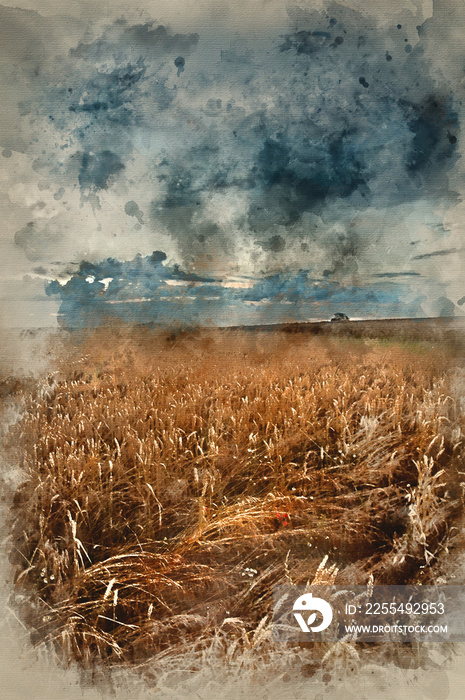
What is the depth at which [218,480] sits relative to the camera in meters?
2.12

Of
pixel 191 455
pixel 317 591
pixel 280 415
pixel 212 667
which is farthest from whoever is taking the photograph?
pixel 280 415

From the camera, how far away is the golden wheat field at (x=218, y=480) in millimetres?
1856

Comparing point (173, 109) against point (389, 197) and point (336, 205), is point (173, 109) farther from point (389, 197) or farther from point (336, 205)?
point (389, 197)

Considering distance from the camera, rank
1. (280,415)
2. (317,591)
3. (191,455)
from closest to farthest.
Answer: (317,591)
(191,455)
(280,415)

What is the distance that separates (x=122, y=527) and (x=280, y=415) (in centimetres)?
93

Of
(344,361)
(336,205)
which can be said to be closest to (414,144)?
(336,205)

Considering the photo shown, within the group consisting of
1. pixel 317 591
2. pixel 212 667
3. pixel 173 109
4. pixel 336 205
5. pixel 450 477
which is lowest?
pixel 212 667

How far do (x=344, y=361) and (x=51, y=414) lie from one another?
1561 mm

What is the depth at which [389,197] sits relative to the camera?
8.00 feet

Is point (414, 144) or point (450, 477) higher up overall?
point (414, 144)

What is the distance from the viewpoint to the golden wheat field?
1.86 meters

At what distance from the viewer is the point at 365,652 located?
188 cm

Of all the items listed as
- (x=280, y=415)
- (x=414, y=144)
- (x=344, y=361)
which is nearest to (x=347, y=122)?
(x=414, y=144)

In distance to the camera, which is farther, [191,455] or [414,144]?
[414,144]
